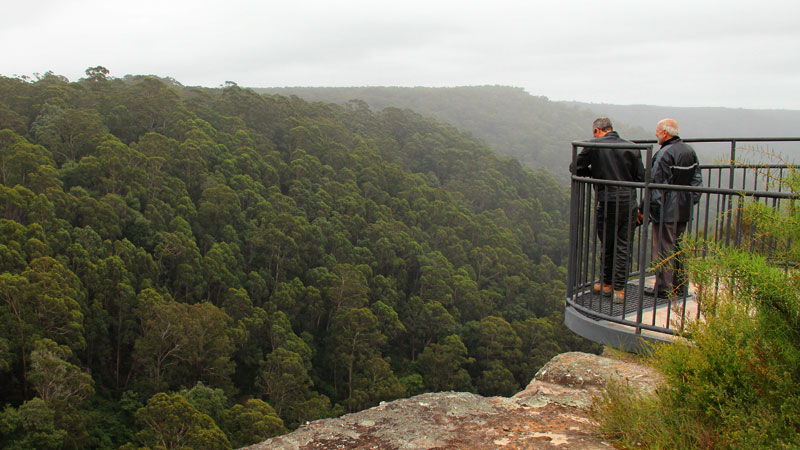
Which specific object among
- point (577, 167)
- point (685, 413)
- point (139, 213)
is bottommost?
point (139, 213)

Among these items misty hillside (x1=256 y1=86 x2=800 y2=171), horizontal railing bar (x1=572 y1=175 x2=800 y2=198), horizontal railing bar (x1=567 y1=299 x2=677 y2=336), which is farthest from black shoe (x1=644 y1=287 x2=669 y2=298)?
misty hillside (x1=256 y1=86 x2=800 y2=171)

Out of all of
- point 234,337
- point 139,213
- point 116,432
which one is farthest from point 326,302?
point 116,432

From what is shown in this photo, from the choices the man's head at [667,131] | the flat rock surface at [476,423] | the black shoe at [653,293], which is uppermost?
the man's head at [667,131]

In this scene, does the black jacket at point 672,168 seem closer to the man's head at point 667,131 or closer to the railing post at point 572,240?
the man's head at point 667,131

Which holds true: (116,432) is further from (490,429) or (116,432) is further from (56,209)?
(490,429)

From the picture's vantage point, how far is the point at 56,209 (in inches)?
1179

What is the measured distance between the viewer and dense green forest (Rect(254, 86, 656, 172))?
395ft

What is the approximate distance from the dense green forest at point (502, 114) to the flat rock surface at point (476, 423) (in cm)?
10634

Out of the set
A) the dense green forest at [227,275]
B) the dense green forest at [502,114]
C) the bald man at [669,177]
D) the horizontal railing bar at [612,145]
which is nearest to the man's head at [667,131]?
the bald man at [669,177]

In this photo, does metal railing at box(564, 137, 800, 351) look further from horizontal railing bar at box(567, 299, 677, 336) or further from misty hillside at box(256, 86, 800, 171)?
misty hillside at box(256, 86, 800, 171)

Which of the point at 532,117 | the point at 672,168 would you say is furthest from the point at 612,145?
the point at 532,117

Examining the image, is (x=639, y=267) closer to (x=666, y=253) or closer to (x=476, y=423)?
(x=666, y=253)

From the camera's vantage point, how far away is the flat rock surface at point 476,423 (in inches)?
106

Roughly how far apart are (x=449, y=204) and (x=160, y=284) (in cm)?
2802
